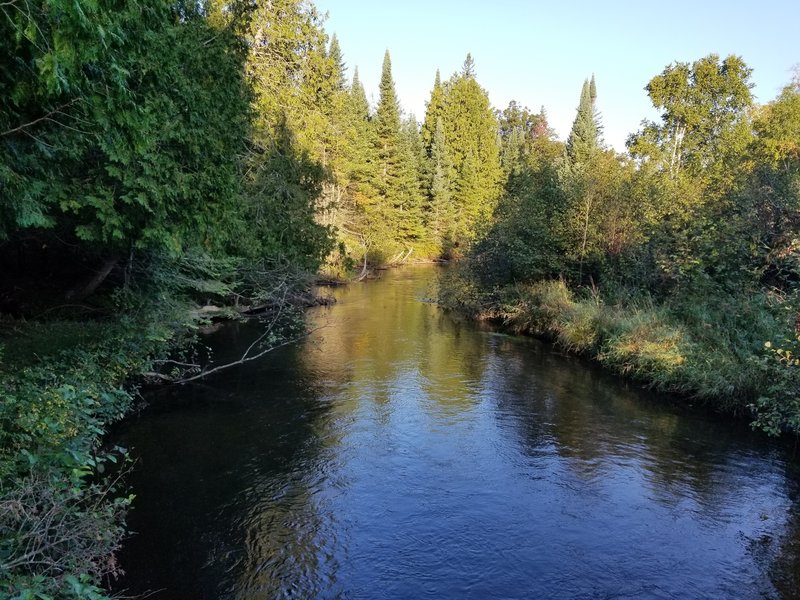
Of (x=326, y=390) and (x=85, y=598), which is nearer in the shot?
(x=85, y=598)

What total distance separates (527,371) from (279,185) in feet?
30.0

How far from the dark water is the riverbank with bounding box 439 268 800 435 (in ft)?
2.49

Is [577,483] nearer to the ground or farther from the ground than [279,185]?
nearer to the ground

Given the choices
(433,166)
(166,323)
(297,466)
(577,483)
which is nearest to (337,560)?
(297,466)

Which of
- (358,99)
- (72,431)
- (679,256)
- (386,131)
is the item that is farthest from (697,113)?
(72,431)

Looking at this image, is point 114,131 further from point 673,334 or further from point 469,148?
point 469,148

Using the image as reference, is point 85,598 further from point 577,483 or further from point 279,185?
Result: point 279,185

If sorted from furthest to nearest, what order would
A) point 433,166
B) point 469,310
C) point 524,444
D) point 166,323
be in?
point 433,166, point 469,310, point 166,323, point 524,444

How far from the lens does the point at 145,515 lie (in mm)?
7215

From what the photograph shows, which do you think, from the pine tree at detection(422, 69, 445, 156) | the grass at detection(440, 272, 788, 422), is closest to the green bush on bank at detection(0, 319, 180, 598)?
the grass at detection(440, 272, 788, 422)

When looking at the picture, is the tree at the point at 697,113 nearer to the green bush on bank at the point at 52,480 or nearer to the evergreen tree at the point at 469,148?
the evergreen tree at the point at 469,148

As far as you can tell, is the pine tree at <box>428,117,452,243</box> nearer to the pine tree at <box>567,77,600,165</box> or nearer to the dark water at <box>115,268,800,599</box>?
the pine tree at <box>567,77,600,165</box>

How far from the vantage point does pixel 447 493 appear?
27.3ft

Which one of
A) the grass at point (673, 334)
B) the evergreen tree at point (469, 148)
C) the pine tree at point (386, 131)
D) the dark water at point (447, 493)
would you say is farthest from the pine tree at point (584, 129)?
the dark water at point (447, 493)
